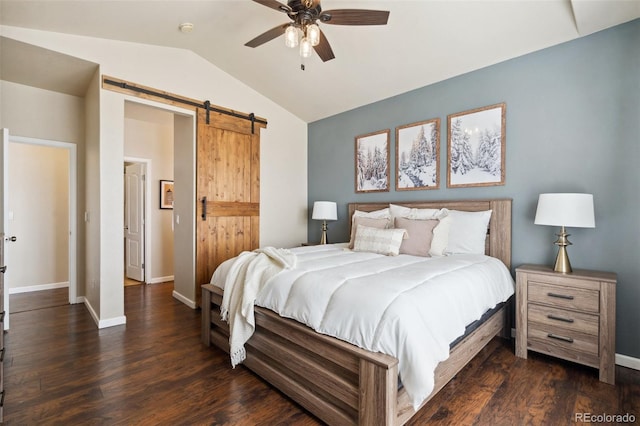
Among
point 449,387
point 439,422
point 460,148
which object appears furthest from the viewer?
point 460,148

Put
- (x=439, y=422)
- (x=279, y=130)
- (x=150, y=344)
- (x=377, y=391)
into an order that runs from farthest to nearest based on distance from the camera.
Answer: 1. (x=279, y=130)
2. (x=150, y=344)
3. (x=439, y=422)
4. (x=377, y=391)

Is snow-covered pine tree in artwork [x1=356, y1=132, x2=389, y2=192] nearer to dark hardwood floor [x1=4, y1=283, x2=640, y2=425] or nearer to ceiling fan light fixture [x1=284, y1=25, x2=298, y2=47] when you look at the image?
ceiling fan light fixture [x1=284, y1=25, x2=298, y2=47]

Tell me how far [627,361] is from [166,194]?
237 inches

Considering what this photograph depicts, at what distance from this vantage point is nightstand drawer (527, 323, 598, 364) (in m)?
2.23

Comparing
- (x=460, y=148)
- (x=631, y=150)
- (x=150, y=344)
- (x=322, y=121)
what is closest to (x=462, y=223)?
(x=460, y=148)

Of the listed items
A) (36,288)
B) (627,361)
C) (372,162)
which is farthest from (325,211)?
(36,288)

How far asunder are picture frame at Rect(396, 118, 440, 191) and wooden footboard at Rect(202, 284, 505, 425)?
5.77 ft

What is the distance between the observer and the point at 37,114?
377 centimetres

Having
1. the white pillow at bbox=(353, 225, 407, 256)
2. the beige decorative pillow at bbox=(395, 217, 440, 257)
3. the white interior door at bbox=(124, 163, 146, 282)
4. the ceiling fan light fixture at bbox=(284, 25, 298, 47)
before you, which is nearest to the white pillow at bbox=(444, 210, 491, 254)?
the beige decorative pillow at bbox=(395, 217, 440, 257)

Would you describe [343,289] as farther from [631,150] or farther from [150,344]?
[631,150]

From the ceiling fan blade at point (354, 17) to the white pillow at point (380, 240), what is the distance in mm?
1787

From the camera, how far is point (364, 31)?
3006 mm

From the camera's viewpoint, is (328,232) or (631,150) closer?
(631,150)

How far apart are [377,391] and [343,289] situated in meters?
0.52
